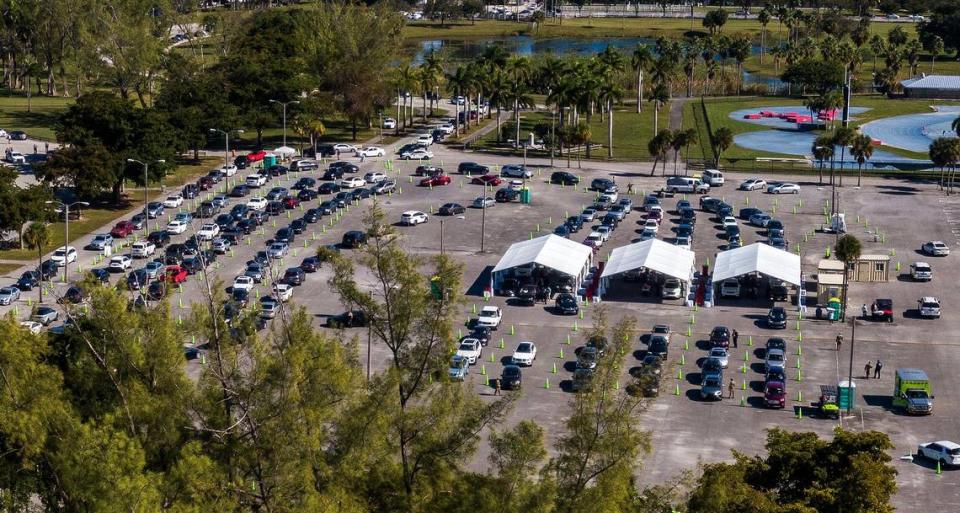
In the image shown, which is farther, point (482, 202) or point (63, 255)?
point (482, 202)

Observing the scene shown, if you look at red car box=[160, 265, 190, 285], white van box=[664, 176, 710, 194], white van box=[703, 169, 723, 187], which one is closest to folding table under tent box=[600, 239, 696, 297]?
white van box=[664, 176, 710, 194]

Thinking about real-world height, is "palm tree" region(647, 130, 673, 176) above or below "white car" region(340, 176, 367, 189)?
above

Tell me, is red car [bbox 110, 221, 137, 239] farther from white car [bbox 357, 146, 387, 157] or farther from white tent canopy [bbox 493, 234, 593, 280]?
white car [bbox 357, 146, 387, 157]

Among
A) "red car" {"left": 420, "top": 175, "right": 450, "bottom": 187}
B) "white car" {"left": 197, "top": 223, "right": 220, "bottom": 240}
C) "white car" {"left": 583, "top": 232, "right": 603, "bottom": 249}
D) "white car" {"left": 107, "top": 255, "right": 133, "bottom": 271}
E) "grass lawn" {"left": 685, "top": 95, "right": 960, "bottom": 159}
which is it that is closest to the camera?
"white car" {"left": 107, "top": 255, "right": 133, "bottom": 271}

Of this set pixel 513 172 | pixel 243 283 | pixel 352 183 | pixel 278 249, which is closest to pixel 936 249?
pixel 513 172

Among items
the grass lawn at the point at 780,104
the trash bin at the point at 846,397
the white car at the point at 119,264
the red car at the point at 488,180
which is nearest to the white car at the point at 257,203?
the white car at the point at 119,264

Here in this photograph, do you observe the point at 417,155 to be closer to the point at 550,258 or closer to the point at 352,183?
the point at 352,183

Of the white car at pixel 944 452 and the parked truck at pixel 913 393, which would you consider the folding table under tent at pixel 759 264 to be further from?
the white car at pixel 944 452
